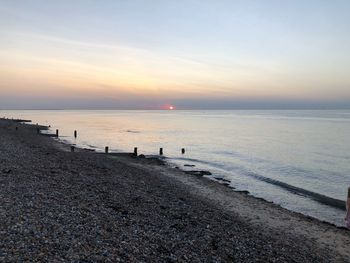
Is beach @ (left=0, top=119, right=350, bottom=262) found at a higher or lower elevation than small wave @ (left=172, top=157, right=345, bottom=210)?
higher

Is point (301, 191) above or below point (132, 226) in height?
below

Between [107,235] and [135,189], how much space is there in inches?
389

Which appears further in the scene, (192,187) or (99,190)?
(192,187)

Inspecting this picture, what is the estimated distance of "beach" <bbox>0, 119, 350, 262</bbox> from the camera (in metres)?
9.55

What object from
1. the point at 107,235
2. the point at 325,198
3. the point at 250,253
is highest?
the point at 107,235

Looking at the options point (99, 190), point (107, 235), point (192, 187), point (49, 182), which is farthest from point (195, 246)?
point (192, 187)

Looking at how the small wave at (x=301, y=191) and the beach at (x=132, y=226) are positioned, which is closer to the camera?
the beach at (x=132, y=226)

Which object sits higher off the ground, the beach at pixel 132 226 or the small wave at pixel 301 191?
the beach at pixel 132 226

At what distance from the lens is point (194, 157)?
167 feet

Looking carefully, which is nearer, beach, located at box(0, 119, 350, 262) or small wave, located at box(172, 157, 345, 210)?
beach, located at box(0, 119, 350, 262)

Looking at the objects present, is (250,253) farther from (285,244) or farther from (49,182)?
(49,182)

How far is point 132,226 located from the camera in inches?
499

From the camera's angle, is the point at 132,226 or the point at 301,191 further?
the point at 301,191

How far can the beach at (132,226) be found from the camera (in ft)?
31.3
